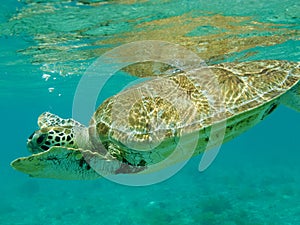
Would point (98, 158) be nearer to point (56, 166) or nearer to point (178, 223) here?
point (56, 166)

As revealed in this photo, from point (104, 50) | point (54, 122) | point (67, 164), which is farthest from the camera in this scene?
point (104, 50)

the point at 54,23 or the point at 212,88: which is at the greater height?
the point at 54,23

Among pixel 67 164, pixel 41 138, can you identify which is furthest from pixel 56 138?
pixel 67 164

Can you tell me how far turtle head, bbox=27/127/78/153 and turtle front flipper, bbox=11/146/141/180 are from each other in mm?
716

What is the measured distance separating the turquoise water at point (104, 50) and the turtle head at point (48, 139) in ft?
17.1

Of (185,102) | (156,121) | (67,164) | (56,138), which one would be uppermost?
(185,102)

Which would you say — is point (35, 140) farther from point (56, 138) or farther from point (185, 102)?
point (185, 102)

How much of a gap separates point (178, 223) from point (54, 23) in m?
10.4

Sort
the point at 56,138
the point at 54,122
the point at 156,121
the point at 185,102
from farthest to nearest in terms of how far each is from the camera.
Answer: the point at 54,122 < the point at 56,138 < the point at 185,102 < the point at 156,121

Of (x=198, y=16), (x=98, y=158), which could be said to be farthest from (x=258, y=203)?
(x=98, y=158)

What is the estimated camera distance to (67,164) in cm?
429

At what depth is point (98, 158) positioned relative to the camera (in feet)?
14.3

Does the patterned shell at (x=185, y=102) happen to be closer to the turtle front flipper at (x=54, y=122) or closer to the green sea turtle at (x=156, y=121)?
the green sea turtle at (x=156, y=121)

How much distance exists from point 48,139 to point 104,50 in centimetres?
1083
